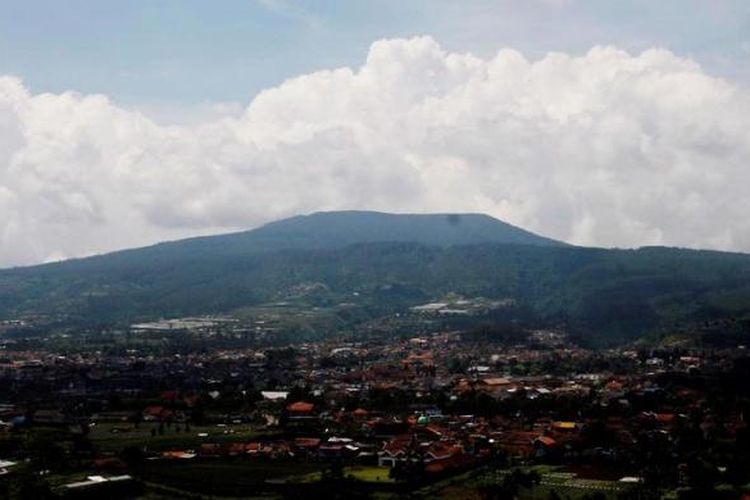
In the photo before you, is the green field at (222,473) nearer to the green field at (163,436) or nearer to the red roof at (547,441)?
the green field at (163,436)

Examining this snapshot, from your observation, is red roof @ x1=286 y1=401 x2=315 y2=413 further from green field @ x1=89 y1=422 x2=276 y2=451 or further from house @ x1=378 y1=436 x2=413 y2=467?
house @ x1=378 y1=436 x2=413 y2=467

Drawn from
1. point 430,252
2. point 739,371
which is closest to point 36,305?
point 430,252

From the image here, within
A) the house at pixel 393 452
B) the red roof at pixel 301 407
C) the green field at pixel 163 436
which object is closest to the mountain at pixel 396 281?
the red roof at pixel 301 407

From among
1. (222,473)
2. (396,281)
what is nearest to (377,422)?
(222,473)

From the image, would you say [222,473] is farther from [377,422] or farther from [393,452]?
[377,422]

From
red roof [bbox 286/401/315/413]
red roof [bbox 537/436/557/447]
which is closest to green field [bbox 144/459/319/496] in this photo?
red roof [bbox 537/436/557/447]

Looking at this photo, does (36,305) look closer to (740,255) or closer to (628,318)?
(628,318)
